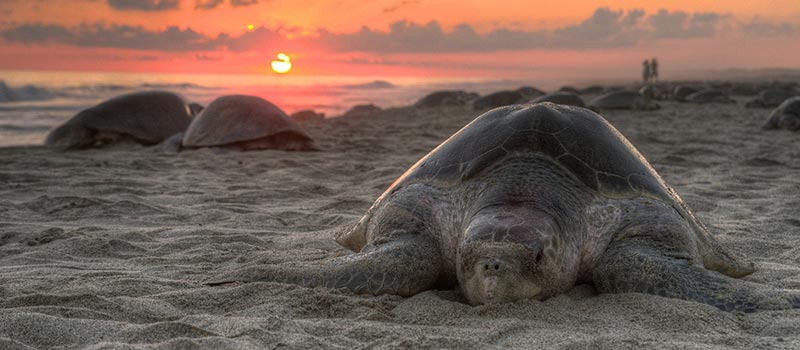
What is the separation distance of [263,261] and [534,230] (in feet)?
5.11

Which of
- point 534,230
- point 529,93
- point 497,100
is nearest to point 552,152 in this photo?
point 534,230

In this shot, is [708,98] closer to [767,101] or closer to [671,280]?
[767,101]

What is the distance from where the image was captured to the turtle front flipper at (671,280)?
2.54 metres

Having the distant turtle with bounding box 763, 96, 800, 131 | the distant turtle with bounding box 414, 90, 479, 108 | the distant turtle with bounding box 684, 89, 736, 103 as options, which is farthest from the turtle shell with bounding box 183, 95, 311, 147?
the distant turtle with bounding box 684, 89, 736, 103

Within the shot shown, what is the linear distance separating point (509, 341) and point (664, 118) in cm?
1392

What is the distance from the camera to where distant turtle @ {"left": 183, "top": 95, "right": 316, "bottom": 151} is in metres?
9.22

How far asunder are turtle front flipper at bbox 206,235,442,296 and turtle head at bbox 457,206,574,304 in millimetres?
246

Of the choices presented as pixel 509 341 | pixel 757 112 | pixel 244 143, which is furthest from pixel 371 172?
pixel 757 112

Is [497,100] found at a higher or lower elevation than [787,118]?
higher

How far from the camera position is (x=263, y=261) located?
11.2ft

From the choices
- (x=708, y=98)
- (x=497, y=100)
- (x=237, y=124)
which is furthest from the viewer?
(x=708, y=98)

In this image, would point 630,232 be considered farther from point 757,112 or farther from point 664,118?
point 757,112

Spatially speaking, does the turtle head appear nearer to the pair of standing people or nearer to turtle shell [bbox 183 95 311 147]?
turtle shell [bbox 183 95 311 147]

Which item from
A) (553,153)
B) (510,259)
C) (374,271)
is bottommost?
(374,271)
